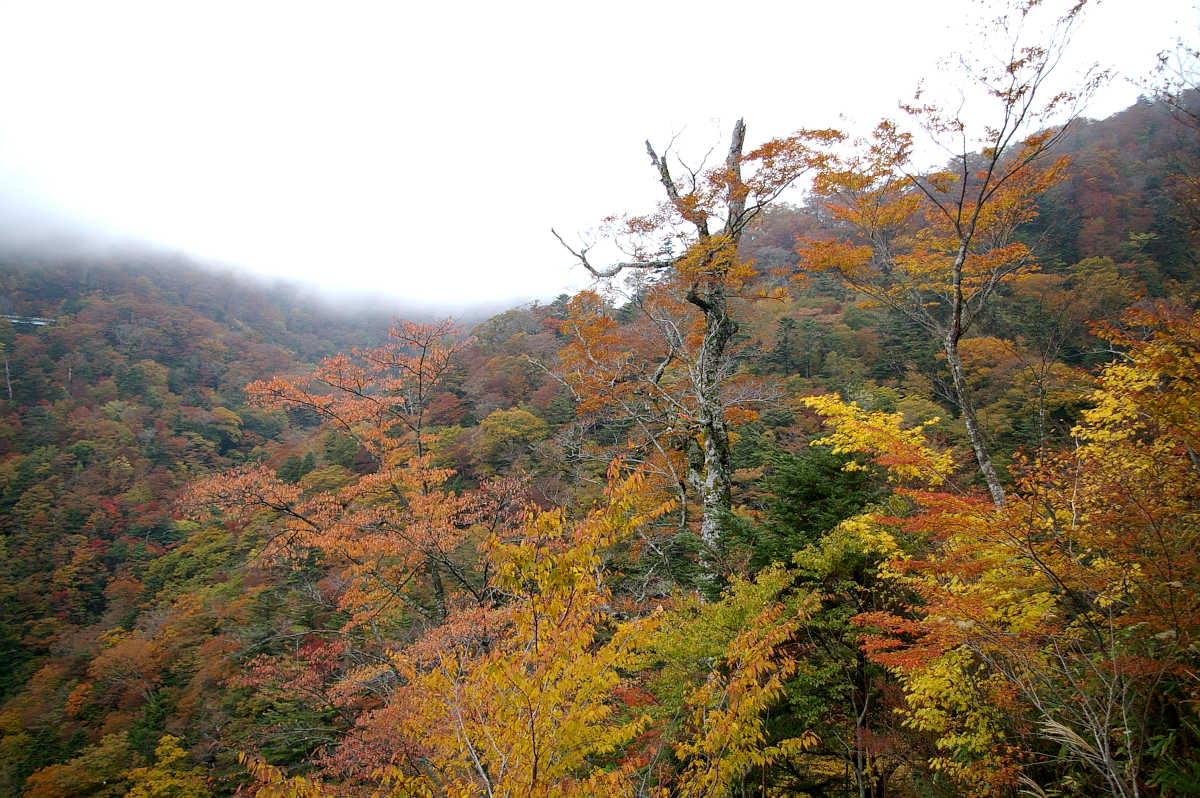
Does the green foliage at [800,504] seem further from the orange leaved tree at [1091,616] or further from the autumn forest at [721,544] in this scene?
the orange leaved tree at [1091,616]

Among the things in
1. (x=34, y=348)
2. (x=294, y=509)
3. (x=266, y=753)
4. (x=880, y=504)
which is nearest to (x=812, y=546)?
(x=880, y=504)

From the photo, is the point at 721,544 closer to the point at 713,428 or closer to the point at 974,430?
the point at 713,428

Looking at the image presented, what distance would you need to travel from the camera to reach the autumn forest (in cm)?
363

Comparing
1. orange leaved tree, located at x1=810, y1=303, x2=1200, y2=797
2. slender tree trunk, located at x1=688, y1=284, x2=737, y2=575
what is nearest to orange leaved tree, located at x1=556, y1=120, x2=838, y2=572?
slender tree trunk, located at x1=688, y1=284, x2=737, y2=575

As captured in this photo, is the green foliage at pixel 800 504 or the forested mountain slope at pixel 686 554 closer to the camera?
the forested mountain slope at pixel 686 554

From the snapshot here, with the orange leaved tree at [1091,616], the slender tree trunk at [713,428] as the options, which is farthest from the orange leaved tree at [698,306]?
the orange leaved tree at [1091,616]

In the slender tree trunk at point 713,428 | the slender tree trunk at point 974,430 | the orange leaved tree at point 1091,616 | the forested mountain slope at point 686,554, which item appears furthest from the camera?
the slender tree trunk at point 713,428

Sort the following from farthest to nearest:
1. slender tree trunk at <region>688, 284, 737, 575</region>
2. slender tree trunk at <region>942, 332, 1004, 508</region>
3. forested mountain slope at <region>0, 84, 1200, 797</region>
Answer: slender tree trunk at <region>688, 284, 737, 575</region> → slender tree trunk at <region>942, 332, 1004, 508</region> → forested mountain slope at <region>0, 84, 1200, 797</region>

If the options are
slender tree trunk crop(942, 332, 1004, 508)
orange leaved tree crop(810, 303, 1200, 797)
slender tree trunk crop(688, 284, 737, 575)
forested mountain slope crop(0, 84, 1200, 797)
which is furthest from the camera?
slender tree trunk crop(688, 284, 737, 575)

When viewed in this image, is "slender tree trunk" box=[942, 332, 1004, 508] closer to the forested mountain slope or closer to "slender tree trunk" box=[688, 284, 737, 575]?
the forested mountain slope

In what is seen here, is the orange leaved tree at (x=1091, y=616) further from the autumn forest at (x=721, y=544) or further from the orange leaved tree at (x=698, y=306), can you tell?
the orange leaved tree at (x=698, y=306)

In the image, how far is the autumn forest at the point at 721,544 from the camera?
363 cm

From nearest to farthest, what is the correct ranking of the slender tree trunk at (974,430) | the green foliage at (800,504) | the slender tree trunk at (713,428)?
the green foliage at (800,504)
the slender tree trunk at (974,430)
the slender tree trunk at (713,428)

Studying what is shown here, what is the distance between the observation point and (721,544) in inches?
317
